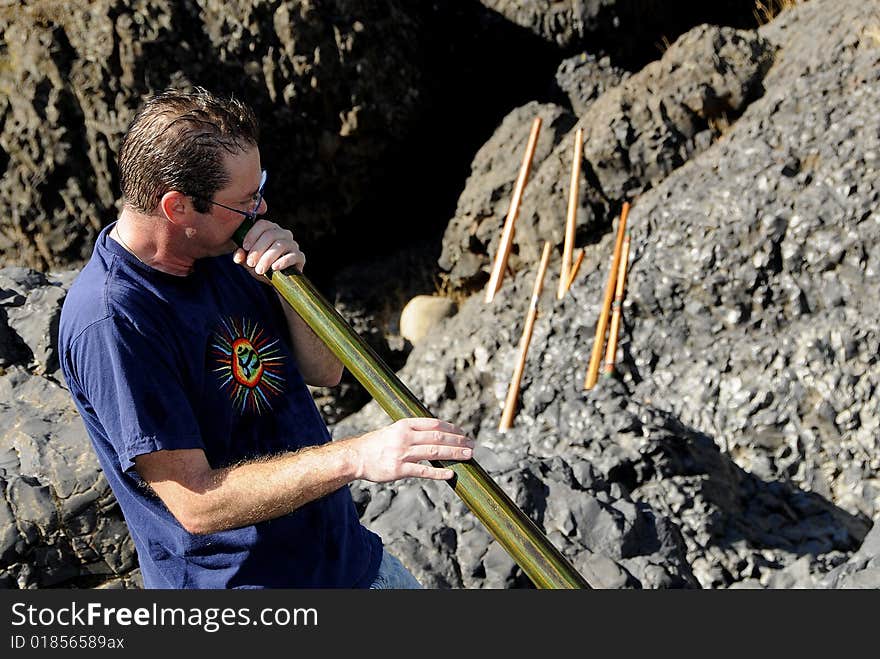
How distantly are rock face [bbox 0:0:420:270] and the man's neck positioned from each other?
6.41 m

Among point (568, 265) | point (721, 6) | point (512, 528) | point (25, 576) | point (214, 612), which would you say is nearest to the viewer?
point (512, 528)

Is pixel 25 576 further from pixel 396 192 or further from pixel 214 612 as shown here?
pixel 396 192

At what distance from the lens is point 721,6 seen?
30.8ft

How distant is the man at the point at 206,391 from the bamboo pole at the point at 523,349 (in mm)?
4014

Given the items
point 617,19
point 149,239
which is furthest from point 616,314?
point 149,239

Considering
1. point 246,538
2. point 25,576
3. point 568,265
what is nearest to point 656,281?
point 568,265

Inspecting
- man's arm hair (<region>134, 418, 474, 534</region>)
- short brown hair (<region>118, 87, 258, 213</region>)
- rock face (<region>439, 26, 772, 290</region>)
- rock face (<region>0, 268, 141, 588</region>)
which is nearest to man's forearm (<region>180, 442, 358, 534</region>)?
man's arm hair (<region>134, 418, 474, 534</region>)

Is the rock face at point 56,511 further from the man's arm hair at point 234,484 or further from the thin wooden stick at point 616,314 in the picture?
the thin wooden stick at point 616,314

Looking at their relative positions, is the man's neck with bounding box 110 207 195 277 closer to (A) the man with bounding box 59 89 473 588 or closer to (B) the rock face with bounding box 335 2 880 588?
(A) the man with bounding box 59 89 473 588

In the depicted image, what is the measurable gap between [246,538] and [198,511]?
0.21m

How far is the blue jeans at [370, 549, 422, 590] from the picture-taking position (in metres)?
2.23

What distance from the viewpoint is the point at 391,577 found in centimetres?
228

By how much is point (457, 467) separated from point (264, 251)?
588mm

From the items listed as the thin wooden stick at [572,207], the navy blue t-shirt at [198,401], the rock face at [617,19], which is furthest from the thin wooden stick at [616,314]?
the navy blue t-shirt at [198,401]
